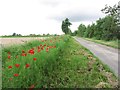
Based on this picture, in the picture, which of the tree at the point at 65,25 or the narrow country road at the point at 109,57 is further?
the tree at the point at 65,25

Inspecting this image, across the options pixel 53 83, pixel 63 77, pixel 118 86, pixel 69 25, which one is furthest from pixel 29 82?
pixel 69 25

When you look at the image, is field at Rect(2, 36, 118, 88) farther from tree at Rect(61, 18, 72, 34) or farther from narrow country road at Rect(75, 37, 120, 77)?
tree at Rect(61, 18, 72, 34)

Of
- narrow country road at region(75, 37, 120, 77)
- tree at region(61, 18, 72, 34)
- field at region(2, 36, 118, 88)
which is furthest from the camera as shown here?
tree at region(61, 18, 72, 34)

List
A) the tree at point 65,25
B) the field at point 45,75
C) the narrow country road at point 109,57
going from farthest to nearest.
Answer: the tree at point 65,25 → the narrow country road at point 109,57 → the field at point 45,75

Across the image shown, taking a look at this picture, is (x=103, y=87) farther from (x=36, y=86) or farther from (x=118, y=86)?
(x=36, y=86)

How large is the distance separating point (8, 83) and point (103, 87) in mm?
2411

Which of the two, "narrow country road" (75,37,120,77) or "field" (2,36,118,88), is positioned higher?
"field" (2,36,118,88)

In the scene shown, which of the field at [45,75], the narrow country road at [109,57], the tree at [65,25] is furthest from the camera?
the tree at [65,25]

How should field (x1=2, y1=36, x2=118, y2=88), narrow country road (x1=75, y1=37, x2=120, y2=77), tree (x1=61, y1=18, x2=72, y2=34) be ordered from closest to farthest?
field (x1=2, y1=36, x2=118, y2=88)
narrow country road (x1=75, y1=37, x2=120, y2=77)
tree (x1=61, y1=18, x2=72, y2=34)

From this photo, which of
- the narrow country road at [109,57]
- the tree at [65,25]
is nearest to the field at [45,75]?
the narrow country road at [109,57]

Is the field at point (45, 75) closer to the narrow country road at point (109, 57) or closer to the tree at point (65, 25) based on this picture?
the narrow country road at point (109, 57)

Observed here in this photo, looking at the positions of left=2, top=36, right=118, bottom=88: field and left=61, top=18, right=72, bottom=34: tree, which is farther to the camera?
left=61, top=18, right=72, bottom=34: tree

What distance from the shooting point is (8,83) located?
17.6 feet

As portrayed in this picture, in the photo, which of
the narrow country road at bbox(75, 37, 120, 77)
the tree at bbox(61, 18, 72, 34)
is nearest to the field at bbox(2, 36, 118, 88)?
the narrow country road at bbox(75, 37, 120, 77)
